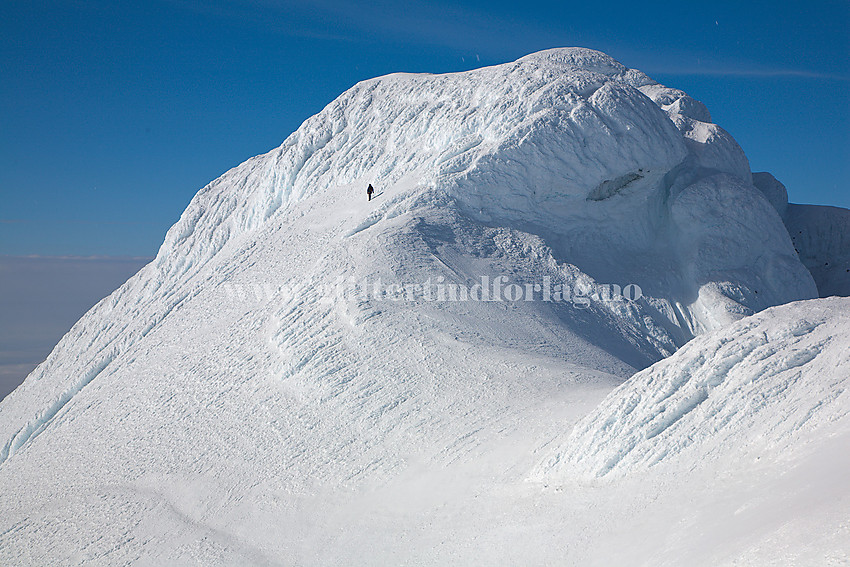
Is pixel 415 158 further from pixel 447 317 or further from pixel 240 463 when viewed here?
pixel 240 463

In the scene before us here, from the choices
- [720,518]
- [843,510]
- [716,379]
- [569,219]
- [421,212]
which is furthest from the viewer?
[569,219]

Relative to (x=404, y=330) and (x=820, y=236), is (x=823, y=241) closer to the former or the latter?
(x=820, y=236)

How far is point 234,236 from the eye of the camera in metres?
31.0

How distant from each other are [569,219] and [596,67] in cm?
899

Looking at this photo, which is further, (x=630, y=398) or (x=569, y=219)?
(x=569, y=219)

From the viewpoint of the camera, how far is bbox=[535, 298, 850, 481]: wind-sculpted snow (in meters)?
8.66

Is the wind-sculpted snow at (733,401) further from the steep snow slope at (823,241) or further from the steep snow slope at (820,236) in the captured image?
the steep snow slope at (823,241)

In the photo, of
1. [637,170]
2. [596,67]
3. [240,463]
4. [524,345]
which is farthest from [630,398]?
[596,67]

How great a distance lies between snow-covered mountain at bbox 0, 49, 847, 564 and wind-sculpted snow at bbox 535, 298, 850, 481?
33cm

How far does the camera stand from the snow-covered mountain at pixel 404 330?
504 inches

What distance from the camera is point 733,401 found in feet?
31.1

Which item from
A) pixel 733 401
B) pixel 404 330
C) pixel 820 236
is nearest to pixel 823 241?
pixel 820 236

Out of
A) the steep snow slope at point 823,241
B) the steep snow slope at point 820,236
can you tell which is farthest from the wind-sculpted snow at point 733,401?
the steep snow slope at point 823,241

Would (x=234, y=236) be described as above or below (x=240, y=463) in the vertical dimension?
above
